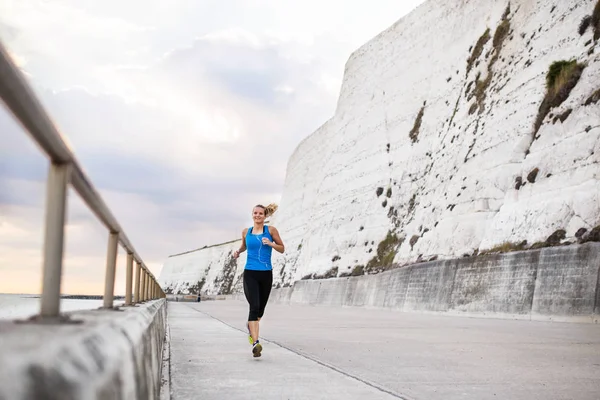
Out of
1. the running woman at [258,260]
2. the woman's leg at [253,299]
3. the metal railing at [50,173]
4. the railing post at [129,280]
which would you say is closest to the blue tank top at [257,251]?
the running woman at [258,260]

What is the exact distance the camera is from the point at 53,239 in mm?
2178

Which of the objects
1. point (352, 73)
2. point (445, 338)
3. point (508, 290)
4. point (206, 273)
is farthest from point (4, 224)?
point (206, 273)

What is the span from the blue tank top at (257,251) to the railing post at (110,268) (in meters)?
3.93

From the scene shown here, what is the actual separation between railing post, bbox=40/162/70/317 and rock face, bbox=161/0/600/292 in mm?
15192

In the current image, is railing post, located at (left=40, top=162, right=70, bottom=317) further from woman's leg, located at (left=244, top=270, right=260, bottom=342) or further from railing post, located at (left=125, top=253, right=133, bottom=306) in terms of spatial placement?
woman's leg, located at (left=244, top=270, right=260, bottom=342)

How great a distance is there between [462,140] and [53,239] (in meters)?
27.0

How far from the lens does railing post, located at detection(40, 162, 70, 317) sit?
217cm

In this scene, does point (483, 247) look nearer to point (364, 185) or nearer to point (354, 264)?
point (354, 264)

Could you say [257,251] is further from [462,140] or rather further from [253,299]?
[462,140]

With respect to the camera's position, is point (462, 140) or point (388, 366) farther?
point (462, 140)

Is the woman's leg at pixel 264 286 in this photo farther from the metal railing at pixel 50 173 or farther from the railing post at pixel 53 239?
the railing post at pixel 53 239

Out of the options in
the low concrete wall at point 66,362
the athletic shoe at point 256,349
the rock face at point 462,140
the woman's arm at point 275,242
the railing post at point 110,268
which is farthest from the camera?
the rock face at point 462,140

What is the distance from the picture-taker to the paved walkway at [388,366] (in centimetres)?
527

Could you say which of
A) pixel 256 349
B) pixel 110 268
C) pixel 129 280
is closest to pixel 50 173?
pixel 110 268
